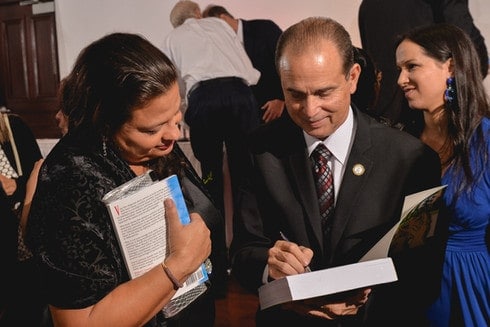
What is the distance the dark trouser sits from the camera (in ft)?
12.6

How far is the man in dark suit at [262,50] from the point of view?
4.27m

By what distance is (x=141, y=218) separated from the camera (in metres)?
1.08

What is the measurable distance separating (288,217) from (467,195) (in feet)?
2.48

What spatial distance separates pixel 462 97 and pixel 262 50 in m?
2.65

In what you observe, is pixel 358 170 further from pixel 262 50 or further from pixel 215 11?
pixel 215 11

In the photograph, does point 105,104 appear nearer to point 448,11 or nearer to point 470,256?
point 470,256

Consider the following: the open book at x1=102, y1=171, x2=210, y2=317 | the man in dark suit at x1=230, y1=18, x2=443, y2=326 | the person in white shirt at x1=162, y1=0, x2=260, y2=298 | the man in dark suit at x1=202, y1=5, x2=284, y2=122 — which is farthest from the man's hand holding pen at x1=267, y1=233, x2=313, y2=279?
the man in dark suit at x1=202, y1=5, x2=284, y2=122

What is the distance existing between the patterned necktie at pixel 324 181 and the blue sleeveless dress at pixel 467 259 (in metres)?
0.56

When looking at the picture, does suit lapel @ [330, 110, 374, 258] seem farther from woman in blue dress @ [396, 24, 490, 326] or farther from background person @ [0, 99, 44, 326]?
background person @ [0, 99, 44, 326]

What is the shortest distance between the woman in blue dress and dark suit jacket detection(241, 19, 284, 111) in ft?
7.19

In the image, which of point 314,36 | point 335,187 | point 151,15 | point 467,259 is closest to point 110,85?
point 314,36

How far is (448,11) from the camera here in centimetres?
302

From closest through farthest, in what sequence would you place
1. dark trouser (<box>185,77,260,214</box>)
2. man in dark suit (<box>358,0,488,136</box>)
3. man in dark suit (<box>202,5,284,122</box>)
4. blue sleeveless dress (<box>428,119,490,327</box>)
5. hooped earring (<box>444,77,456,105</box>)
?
blue sleeveless dress (<box>428,119,490,327</box>) < hooped earring (<box>444,77,456,105</box>) < man in dark suit (<box>358,0,488,136</box>) < dark trouser (<box>185,77,260,214</box>) < man in dark suit (<box>202,5,284,122</box>)

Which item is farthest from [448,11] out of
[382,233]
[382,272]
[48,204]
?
[48,204]
